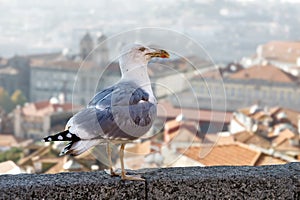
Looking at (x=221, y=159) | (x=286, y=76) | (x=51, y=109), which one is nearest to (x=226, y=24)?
(x=286, y=76)

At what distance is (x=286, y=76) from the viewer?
94.7ft

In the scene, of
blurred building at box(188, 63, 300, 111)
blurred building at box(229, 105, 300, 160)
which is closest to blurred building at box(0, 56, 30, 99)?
blurred building at box(188, 63, 300, 111)

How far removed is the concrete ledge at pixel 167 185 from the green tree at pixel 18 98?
98.6 ft

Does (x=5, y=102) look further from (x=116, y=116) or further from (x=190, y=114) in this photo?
(x=116, y=116)

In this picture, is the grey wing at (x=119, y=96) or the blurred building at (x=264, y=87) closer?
the grey wing at (x=119, y=96)

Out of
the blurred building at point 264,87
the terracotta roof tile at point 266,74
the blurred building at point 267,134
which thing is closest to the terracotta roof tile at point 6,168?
the blurred building at point 267,134

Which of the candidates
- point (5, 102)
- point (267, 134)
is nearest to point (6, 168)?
point (267, 134)

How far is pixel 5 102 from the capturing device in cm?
2997

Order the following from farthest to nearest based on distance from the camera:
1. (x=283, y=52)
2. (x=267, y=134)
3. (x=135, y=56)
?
(x=283, y=52), (x=267, y=134), (x=135, y=56)

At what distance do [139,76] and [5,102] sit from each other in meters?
29.6

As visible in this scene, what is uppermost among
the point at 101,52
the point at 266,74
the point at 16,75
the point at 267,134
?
the point at 101,52

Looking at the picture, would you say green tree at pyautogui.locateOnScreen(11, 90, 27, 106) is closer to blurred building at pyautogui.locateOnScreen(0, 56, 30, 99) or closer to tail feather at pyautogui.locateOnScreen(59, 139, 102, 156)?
blurred building at pyautogui.locateOnScreen(0, 56, 30, 99)

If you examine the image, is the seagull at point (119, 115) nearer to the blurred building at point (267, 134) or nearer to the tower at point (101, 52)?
the tower at point (101, 52)

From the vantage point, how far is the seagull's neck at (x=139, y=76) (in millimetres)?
1298
